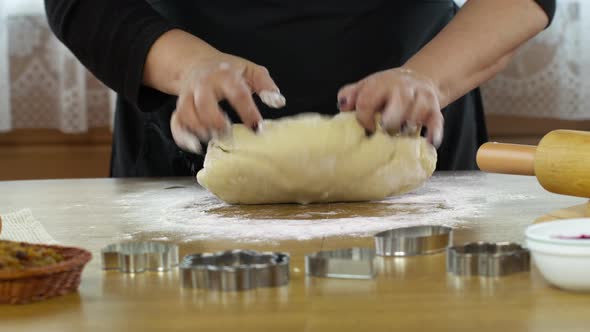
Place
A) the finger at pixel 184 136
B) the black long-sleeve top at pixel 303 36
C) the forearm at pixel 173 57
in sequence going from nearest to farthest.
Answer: the finger at pixel 184 136
the forearm at pixel 173 57
the black long-sleeve top at pixel 303 36

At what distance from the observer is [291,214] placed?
959 mm

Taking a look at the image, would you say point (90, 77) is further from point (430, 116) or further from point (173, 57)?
point (430, 116)

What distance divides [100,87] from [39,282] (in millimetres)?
1642

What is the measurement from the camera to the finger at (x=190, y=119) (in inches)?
36.6

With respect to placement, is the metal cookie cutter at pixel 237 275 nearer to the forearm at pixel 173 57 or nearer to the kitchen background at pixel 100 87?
the forearm at pixel 173 57

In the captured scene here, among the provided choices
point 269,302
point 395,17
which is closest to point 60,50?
point 395,17

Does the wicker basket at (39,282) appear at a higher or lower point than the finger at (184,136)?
lower

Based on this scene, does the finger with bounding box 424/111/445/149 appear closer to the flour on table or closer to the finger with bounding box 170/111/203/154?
the flour on table

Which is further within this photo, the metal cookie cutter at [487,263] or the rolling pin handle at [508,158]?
the rolling pin handle at [508,158]

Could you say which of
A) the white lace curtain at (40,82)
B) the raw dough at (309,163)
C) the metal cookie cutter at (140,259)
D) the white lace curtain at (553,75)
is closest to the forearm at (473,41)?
the raw dough at (309,163)

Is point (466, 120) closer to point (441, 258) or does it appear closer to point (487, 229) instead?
point (487, 229)

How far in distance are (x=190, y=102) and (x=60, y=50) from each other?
1.25 meters

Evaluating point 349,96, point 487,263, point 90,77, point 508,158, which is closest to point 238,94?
point 349,96

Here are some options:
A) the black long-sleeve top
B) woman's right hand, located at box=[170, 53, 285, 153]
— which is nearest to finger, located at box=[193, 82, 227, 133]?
woman's right hand, located at box=[170, 53, 285, 153]
